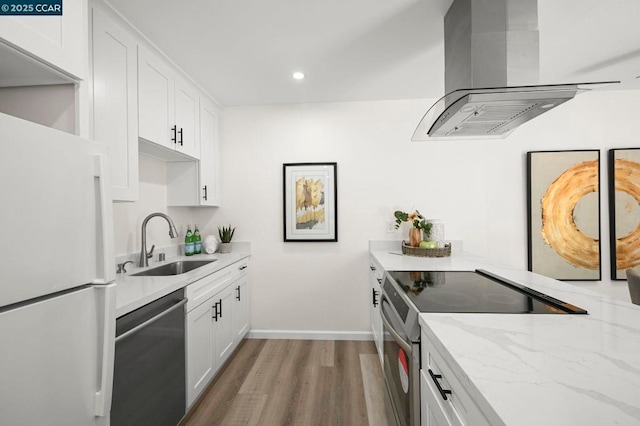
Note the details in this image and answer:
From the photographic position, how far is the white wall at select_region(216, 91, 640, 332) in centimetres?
291

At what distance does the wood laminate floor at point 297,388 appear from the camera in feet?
6.13

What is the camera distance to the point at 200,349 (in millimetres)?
1959

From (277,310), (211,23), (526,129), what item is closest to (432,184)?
(526,129)

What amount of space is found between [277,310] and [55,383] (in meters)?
2.31

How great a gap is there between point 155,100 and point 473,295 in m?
2.30

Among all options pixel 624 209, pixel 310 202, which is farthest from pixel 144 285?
A: pixel 624 209

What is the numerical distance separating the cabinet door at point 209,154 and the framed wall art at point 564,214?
3.17 metres

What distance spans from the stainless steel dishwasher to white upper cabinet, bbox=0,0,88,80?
103 centimetres

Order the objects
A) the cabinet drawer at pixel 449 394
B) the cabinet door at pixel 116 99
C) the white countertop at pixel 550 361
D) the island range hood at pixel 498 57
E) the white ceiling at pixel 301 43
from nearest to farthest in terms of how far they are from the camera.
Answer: the white countertop at pixel 550 361, the cabinet drawer at pixel 449 394, the island range hood at pixel 498 57, the cabinet door at pixel 116 99, the white ceiling at pixel 301 43

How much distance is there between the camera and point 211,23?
1777 millimetres

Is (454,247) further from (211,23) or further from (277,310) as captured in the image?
(211,23)

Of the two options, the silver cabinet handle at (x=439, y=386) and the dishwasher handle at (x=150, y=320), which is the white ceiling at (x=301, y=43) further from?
the silver cabinet handle at (x=439, y=386)

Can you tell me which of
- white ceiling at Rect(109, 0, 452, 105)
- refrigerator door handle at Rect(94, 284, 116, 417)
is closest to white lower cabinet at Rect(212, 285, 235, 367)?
refrigerator door handle at Rect(94, 284, 116, 417)

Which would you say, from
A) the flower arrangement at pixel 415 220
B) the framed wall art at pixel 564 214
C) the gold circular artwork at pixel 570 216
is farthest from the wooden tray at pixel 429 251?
the gold circular artwork at pixel 570 216
